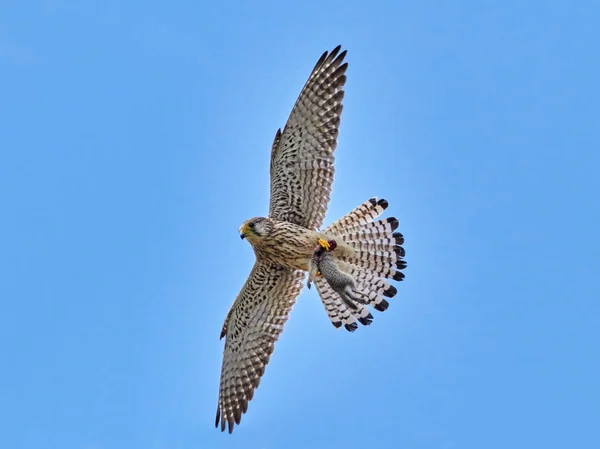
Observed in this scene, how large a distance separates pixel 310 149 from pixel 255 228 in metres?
1.12

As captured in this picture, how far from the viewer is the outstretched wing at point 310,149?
14211 millimetres

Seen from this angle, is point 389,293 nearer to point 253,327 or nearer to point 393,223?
point 393,223

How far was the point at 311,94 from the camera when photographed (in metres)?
14.2

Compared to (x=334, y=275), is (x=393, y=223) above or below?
above

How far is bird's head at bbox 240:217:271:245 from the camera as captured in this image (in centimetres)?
1430

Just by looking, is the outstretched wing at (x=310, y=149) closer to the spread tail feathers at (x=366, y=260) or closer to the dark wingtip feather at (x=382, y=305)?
the spread tail feathers at (x=366, y=260)

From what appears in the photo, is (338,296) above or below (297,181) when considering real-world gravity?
below

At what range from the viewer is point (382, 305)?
46.5 feet

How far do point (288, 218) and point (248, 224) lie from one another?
593mm

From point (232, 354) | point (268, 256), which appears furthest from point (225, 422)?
point (268, 256)

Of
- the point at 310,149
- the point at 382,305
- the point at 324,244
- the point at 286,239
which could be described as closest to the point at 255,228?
the point at 286,239

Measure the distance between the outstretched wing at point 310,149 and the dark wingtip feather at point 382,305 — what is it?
4.01 ft

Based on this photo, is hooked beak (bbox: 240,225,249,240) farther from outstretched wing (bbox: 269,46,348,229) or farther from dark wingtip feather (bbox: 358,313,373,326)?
dark wingtip feather (bbox: 358,313,373,326)

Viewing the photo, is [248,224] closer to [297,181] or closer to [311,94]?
[297,181]
